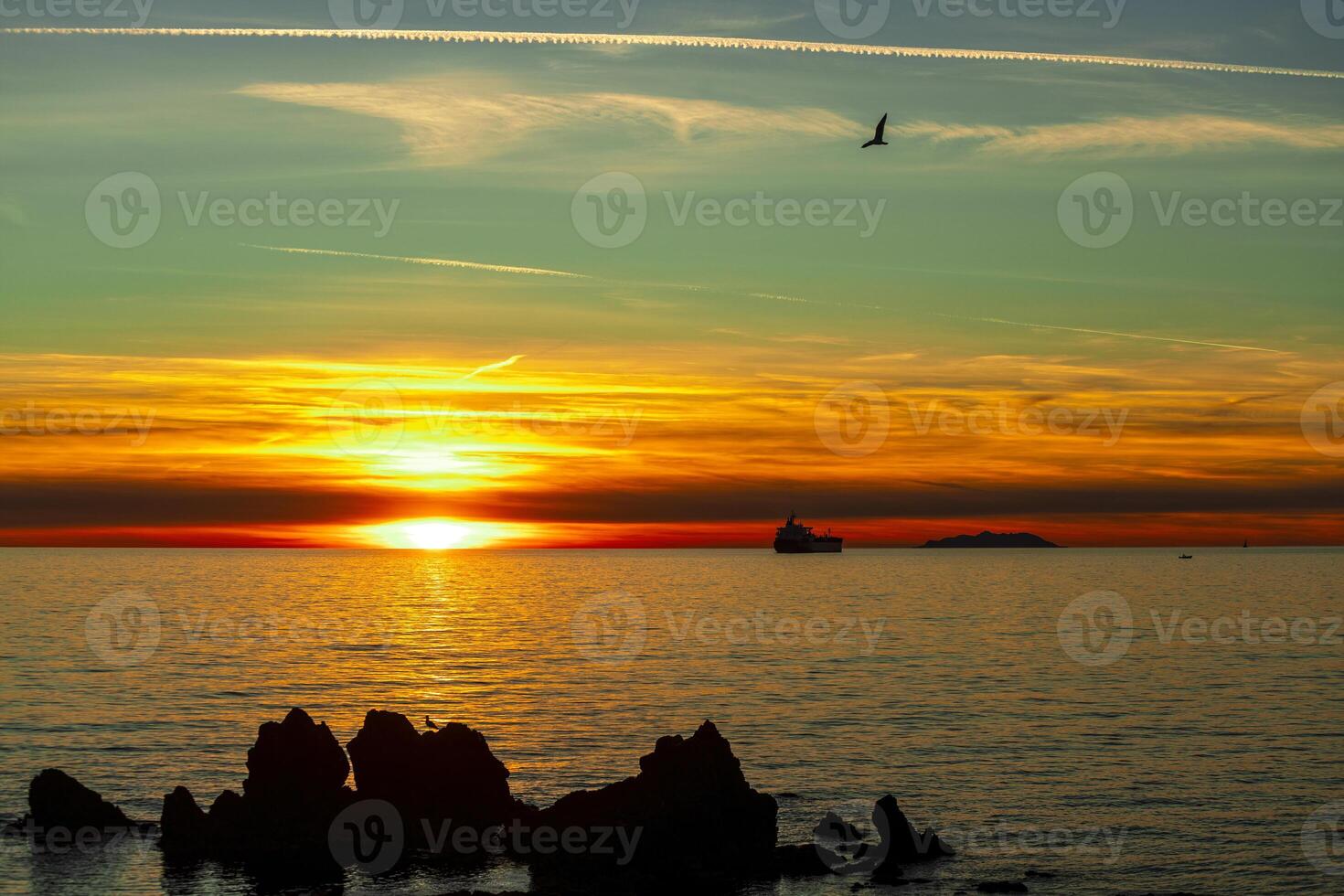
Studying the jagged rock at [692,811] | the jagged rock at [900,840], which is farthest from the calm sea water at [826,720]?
the jagged rock at [692,811]

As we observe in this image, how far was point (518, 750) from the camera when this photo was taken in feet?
179

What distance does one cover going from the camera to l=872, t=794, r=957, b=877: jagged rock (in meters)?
→ 38.1

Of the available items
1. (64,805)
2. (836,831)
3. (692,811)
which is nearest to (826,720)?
(836,831)

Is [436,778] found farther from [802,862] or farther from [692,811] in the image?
[802,862]

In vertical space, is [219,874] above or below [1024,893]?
above

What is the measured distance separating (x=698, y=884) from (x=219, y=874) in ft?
47.5

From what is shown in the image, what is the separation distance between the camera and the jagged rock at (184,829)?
37625mm

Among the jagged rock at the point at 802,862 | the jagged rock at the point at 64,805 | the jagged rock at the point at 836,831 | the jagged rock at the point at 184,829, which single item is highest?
the jagged rock at the point at 64,805

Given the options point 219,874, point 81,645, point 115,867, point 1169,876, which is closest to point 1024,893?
point 1169,876

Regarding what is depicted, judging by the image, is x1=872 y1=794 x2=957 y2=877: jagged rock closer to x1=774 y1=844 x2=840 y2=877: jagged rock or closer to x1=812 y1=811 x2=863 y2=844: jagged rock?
x1=812 y1=811 x2=863 y2=844: jagged rock

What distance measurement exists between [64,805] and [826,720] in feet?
122

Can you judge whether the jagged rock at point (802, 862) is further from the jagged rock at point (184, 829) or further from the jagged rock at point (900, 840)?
the jagged rock at point (184, 829)

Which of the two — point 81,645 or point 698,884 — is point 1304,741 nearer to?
point 698,884

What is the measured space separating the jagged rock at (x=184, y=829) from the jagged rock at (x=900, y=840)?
21.4 metres
